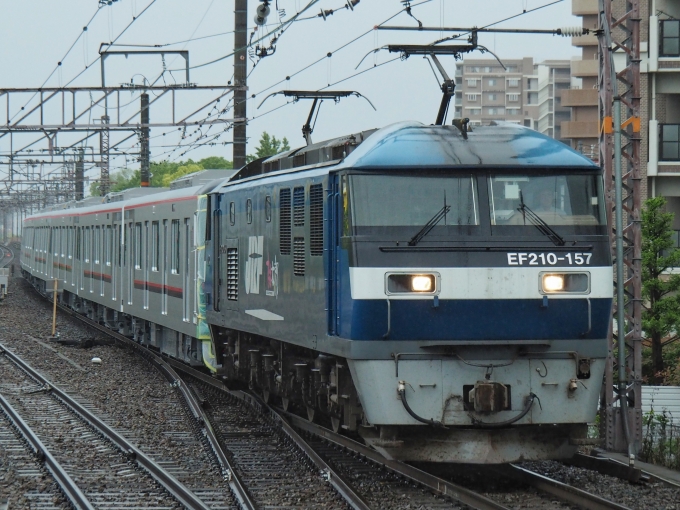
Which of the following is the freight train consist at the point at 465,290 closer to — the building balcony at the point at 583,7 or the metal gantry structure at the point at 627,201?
the metal gantry structure at the point at 627,201

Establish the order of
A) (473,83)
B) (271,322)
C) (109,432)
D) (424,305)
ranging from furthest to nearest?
(473,83) → (109,432) → (271,322) → (424,305)

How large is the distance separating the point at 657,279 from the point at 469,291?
47.3ft

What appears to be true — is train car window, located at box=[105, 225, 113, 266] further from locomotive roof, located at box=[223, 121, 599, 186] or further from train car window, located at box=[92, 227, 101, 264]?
locomotive roof, located at box=[223, 121, 599, 186]

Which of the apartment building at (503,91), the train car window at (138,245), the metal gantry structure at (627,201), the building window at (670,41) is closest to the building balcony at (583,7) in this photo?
the building window at (670,41)

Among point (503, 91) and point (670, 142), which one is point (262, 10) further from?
point (503, 91)

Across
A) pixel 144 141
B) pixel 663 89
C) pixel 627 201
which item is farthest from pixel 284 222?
pixel 663 89

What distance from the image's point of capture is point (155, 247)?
68.3ft

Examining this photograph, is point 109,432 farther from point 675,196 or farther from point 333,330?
point 675,196

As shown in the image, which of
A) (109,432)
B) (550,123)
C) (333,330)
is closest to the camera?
(333,330)

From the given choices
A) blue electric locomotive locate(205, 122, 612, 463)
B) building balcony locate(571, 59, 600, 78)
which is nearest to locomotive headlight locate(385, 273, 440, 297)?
blue electric locomotive locate(205, 122, 612, 463)

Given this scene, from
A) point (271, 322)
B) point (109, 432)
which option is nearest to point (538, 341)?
point (271, 322)

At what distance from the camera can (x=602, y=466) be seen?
10055mm

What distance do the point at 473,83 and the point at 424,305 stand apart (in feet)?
484

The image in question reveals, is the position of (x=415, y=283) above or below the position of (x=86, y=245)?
below
